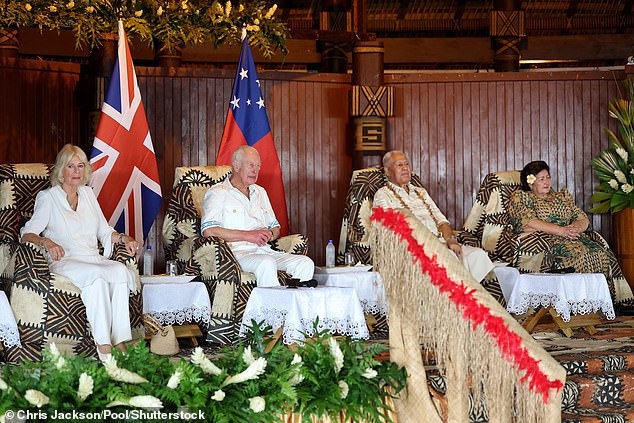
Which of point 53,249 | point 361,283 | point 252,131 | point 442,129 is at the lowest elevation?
point 361,283

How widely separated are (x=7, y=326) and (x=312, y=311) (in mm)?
1541

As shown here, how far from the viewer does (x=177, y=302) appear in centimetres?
579

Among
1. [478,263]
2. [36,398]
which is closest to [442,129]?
[478,263]

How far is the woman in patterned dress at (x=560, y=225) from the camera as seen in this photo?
669 centimetres

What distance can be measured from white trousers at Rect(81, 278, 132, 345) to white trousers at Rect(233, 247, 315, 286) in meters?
0.80

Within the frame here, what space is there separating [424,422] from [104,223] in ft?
8.12

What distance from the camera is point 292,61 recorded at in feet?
33.1

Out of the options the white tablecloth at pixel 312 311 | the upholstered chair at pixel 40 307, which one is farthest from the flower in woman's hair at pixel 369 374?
the upholstered chair at pixel 40 307

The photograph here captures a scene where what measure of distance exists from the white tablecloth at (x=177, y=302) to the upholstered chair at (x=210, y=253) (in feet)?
0.24

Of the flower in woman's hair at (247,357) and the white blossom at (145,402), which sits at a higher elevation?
the flower in woman's hair at (247,357)

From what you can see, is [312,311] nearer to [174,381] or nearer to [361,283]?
[361,283]

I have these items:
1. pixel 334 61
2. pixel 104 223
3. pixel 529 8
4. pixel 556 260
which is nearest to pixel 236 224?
pixel 104 223

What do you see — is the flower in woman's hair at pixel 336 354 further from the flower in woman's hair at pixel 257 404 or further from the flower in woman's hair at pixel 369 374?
the flower in woman's hair at pixel 257 404

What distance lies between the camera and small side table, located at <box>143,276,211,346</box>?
5.77m
